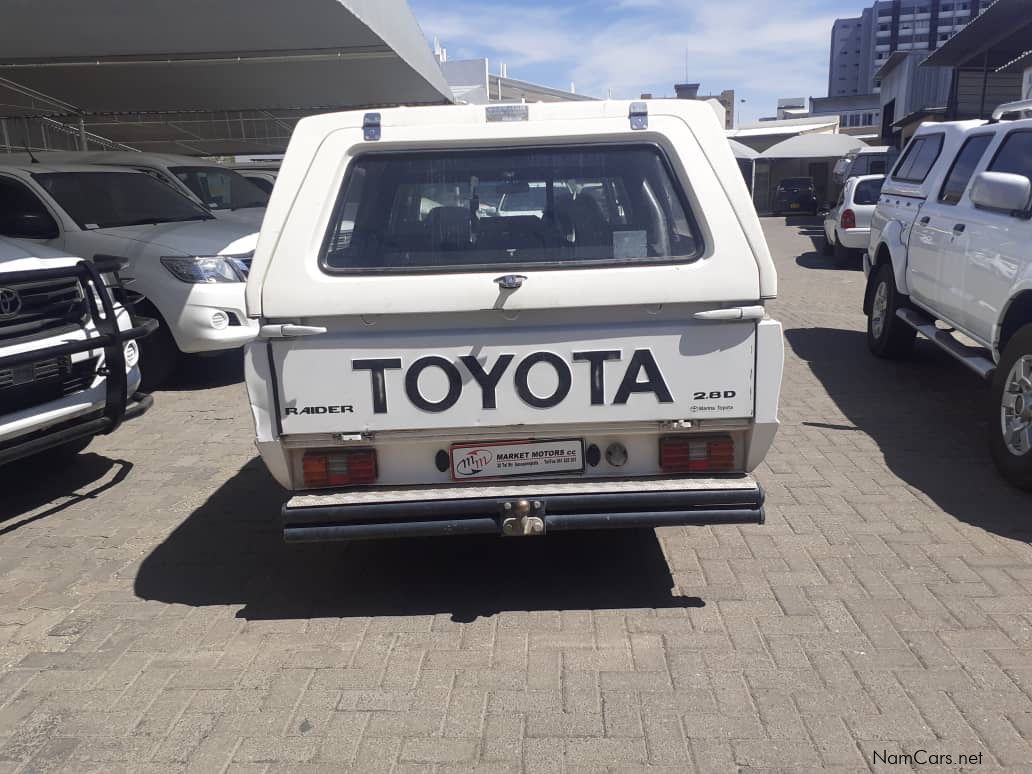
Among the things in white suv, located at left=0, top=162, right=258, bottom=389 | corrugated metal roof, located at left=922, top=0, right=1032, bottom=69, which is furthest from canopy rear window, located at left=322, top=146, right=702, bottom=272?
corrugated metal roof, located at left=922, top=0, right=1032, bottom=69

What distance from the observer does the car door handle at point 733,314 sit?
11.1 ft

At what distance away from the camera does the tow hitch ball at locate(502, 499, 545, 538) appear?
136 inches

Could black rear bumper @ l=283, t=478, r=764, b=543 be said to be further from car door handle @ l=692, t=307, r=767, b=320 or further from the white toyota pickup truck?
car door handle @ l=692, t=307, r=767, b=320

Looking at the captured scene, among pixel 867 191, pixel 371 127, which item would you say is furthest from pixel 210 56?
pixel 867 191

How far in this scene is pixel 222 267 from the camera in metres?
7.58

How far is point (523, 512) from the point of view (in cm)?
347

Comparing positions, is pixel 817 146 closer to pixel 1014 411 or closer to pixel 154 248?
pixel 154 248

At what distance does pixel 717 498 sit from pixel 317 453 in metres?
1.58

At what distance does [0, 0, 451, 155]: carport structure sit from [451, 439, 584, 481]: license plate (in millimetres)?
5917

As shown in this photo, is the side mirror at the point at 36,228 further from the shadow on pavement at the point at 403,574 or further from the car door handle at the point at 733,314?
the car door handle at the point at 733,314

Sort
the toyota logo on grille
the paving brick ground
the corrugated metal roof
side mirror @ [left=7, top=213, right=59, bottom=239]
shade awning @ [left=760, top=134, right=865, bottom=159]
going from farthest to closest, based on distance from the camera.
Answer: shade awning @ [left=760, top=134, right=865, bottom=159] < the corrugated metal roof < side mirror @ [left=7, top=213, right=59, bottom=239] < the toyota logo on grille < the paving brick ground

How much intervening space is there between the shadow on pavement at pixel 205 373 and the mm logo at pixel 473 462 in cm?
496

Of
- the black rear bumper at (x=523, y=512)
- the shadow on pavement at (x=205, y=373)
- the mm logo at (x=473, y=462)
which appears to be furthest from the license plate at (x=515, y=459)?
the shadow on pavement at (x=205, y=373)

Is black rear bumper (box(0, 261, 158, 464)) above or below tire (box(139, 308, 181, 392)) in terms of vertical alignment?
above
